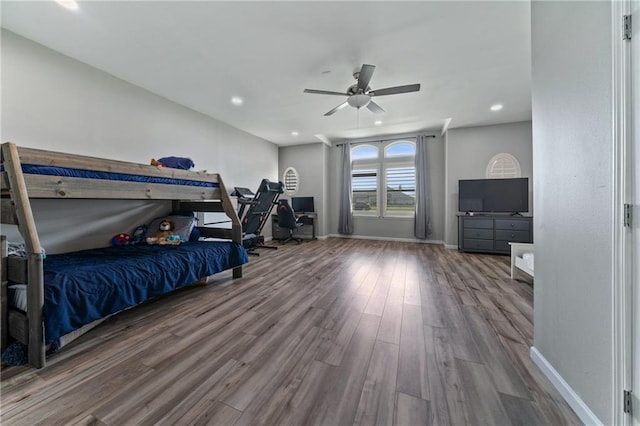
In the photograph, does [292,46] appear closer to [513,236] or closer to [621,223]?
[621,223]

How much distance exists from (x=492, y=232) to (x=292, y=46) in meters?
4.77

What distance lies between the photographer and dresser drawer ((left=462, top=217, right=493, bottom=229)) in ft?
14.5

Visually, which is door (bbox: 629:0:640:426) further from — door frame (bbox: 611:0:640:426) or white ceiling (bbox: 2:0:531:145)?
white ceiling (bbox: 2:0:531:145)

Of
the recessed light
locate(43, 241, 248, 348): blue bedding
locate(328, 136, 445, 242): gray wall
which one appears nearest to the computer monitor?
locate(328, 136, 445, 242): gray wall

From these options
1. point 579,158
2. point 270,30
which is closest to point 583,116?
point 579,158

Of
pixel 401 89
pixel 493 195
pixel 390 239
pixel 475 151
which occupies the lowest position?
pixel 390 239

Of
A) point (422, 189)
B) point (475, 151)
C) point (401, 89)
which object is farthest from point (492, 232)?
point (401, 89)

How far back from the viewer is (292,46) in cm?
238

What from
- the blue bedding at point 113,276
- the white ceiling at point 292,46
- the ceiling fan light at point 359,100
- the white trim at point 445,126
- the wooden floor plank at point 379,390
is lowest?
the wooden floor plank at point 379,390

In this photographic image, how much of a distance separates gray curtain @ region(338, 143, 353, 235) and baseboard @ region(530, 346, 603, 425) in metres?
4.83

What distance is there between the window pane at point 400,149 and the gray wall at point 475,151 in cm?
85

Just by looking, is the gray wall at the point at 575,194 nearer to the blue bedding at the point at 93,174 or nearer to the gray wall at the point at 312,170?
the blue bedding at the point at 93,174

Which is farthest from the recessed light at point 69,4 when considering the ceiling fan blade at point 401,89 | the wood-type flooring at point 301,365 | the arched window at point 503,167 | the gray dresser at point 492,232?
the arched window at point 503,167

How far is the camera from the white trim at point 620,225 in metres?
0.83
